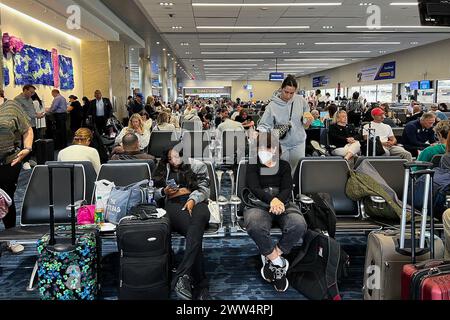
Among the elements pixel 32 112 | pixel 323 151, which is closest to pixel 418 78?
pixel 323 151

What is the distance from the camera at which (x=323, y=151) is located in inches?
256

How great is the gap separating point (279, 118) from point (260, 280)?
5.77ft

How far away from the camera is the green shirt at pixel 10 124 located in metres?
3.86

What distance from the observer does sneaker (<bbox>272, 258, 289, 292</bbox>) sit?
129 inches

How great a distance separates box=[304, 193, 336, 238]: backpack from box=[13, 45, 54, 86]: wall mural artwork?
28.0 ft

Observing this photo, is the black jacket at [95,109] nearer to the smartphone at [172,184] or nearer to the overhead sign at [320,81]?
the smartphone at [172,184]

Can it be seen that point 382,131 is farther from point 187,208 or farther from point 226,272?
point 187,208

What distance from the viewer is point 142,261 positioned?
299 cm

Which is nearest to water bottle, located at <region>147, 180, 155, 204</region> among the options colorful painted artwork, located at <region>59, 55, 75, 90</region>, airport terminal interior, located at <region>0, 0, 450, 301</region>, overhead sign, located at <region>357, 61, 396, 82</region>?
airport terminal interior, located at <region>0, 0, 450, 301</region>

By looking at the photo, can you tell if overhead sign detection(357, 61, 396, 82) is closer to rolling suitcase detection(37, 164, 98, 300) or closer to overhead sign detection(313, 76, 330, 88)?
overhead sign detection(313, 76, 330, 88)

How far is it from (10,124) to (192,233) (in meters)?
1.97

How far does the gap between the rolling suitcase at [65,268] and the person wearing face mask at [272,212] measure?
3.95ft

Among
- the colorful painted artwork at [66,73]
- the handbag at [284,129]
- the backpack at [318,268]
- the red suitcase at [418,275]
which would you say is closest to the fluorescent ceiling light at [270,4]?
the colorful painted artwork at [66,73]

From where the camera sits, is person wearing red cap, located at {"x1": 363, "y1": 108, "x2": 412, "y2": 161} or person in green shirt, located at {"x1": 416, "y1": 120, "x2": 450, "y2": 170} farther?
person wearing red cap, located at {"x1": 363, "y1": 108, "x2": 412, "y2": 161}
